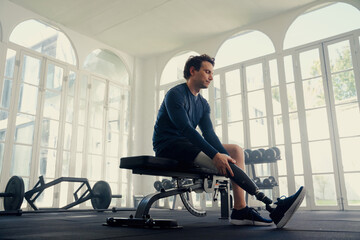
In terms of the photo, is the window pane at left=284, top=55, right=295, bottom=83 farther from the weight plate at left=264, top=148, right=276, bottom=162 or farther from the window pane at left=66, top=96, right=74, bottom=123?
the window pane at left=66, top=96, right=74, bottom=123

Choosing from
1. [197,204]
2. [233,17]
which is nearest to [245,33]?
[233,17]

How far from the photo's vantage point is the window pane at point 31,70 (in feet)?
13.3

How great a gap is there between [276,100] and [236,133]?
0.71m

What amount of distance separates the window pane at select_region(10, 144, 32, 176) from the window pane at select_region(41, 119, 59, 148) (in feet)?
0.74

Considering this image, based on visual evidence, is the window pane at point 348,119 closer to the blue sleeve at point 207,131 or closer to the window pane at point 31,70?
the blue sleeve at point 207,131

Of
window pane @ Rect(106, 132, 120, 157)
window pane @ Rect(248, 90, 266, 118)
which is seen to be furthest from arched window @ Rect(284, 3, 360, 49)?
window pane @ Rect(106, 132, 120, 157)

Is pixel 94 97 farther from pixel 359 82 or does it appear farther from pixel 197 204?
pixel 359 82

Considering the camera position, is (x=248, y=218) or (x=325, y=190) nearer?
(x=248, y=218)

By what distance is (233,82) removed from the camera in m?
4.66

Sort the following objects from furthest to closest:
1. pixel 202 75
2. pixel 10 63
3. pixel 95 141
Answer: pixel 95 141
pixel 10 63
pixel 202 75

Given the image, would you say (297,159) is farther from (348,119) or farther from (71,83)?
(71,83)

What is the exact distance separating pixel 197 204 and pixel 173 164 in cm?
332

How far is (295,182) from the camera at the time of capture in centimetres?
390

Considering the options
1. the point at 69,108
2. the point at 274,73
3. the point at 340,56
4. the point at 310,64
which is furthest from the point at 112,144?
the point at 340,56
